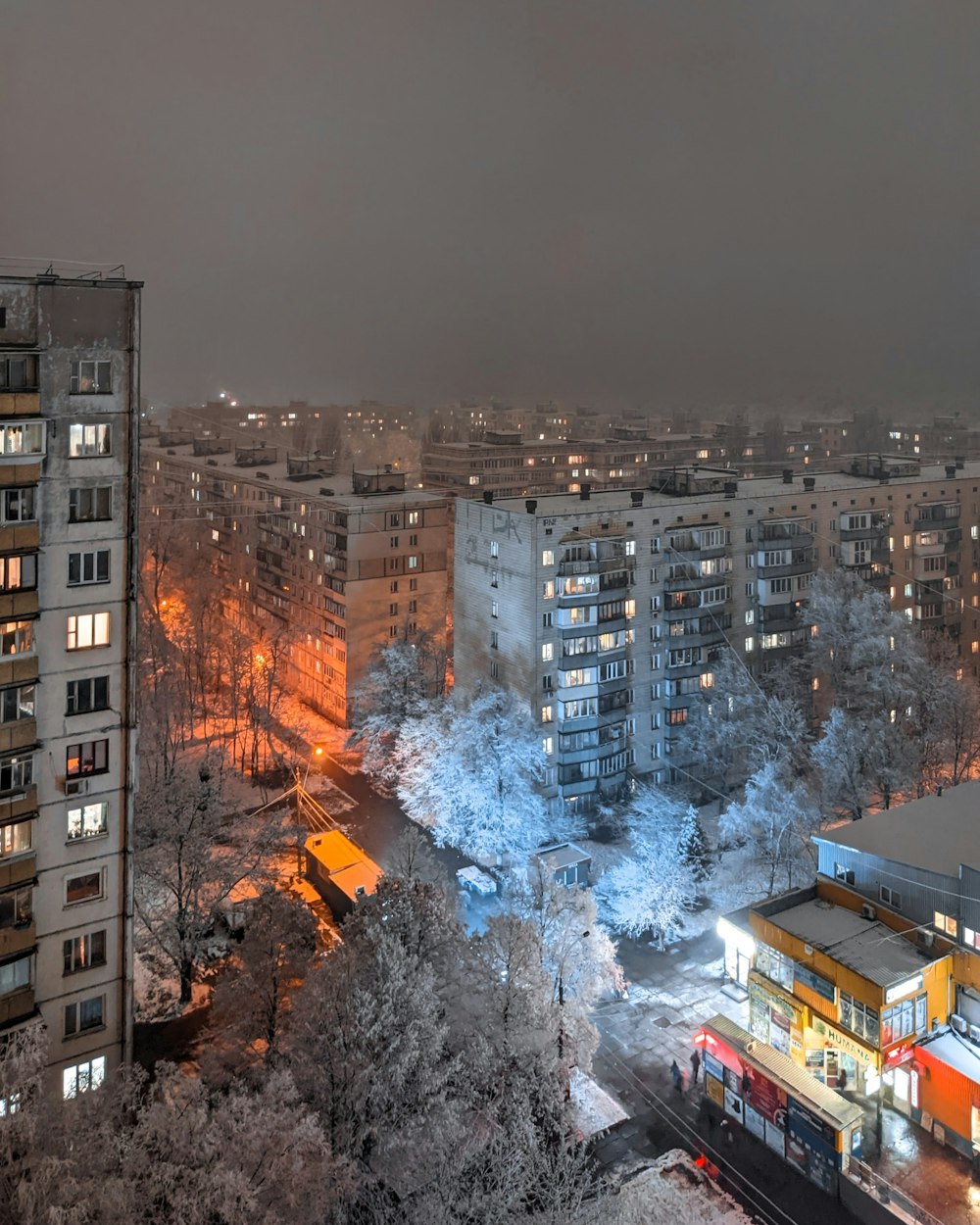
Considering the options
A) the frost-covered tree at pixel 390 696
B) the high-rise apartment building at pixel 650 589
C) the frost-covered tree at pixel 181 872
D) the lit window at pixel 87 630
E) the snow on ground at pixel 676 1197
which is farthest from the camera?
the frost-covered tree at pixel 390 696

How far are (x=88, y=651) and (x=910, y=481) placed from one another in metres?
29.6

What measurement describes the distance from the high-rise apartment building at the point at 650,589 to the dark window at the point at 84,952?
14364 millimetres

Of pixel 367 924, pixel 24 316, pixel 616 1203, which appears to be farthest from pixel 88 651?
pixel 616 1203

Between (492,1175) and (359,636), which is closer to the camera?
(492,1175)

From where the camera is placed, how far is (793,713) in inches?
1085

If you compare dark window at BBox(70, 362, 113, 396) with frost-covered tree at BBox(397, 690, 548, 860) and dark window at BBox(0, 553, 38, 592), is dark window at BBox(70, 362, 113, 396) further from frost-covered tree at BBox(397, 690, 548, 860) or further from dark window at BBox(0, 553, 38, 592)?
frost-covered tree at BBox(397, 690, 548, 860)

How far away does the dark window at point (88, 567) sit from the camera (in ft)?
43.3

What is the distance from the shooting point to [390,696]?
31.7m

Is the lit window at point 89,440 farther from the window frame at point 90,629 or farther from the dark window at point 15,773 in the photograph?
the dark window at point 15,773

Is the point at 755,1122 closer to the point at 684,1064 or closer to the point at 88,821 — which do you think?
the point at 684,1064

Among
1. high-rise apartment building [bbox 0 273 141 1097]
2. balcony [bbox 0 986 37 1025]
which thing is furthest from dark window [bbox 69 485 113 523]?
balcony [bbox 0 986 37 1025]

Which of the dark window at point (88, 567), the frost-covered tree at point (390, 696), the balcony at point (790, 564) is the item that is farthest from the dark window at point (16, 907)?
the balcony at point (790, 564)

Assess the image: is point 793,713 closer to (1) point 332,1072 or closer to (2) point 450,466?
→ (1) point 332,1072

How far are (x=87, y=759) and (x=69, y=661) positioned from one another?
4.97ft
